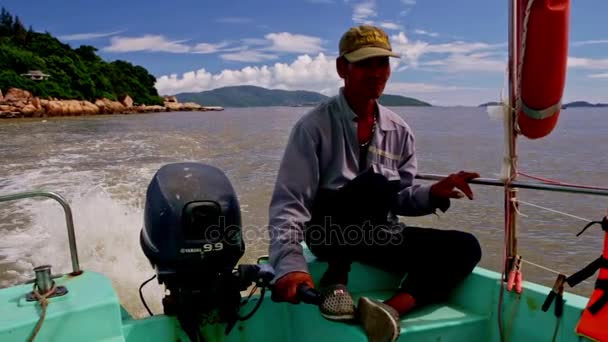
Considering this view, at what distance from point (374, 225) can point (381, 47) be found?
0.73 m

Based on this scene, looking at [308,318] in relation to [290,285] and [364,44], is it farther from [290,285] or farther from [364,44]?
[364,44]

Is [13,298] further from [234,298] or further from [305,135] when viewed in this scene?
[305,135]

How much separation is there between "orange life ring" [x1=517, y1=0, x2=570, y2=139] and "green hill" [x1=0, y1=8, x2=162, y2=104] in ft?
187

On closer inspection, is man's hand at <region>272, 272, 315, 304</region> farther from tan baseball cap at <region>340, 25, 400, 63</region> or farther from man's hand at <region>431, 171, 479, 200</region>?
tan baseball cap at <region>340, 25, 400, 63</region>

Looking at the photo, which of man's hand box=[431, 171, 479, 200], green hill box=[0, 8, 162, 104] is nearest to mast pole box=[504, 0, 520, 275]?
man's hand box=[431, 171, 479, 200]

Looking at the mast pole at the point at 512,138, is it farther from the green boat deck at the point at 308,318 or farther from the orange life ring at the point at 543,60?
the green boat deck at the point at 308,318

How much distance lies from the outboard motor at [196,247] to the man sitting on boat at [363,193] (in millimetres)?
165

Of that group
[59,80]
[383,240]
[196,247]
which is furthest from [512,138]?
[59,80]

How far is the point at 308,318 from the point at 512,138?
106 cm

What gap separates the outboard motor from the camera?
1.83m

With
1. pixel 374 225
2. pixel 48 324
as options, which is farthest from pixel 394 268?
pixel 48 324

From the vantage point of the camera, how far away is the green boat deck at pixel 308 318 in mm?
1735

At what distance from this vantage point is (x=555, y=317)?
6.09 ft
